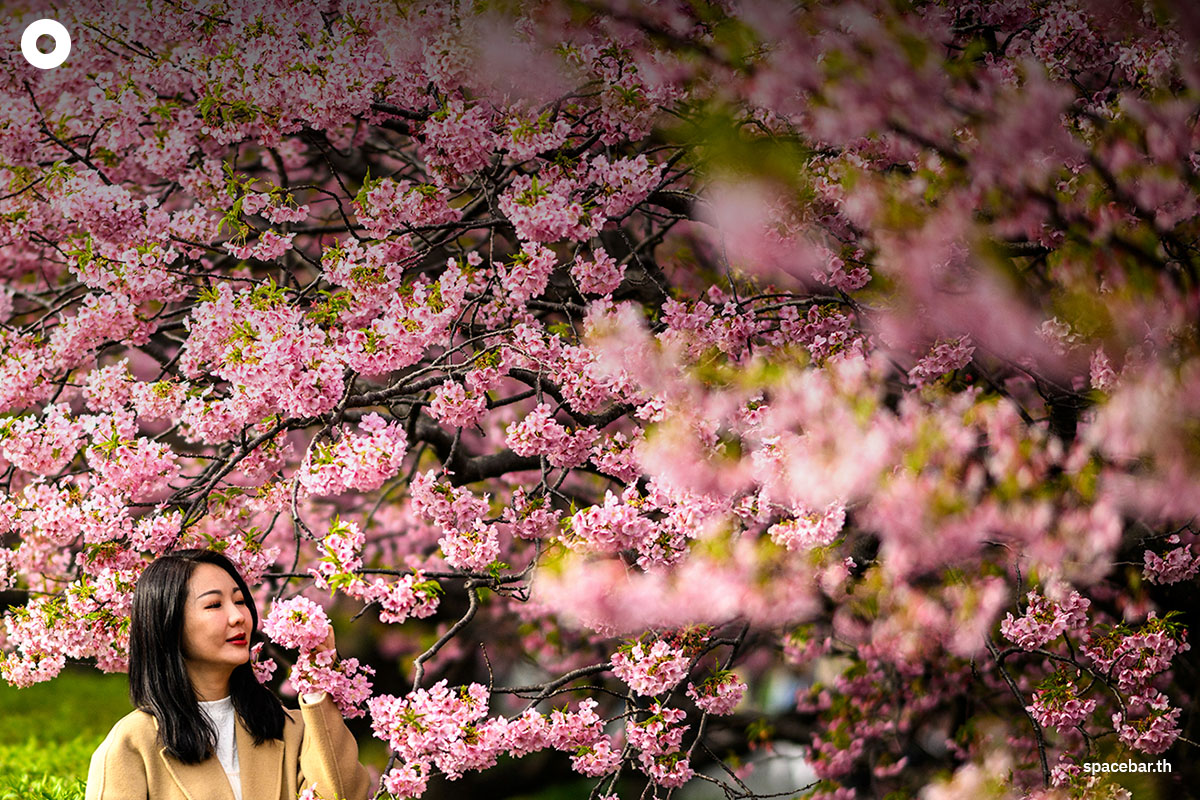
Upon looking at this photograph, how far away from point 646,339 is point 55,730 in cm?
599

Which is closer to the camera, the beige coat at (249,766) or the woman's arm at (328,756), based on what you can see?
the beige coat at (249,766)

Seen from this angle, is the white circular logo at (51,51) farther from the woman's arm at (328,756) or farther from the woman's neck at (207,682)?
the woman's arm at (328,756)

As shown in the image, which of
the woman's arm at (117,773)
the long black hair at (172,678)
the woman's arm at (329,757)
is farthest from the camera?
the woman's arm at (329,757)

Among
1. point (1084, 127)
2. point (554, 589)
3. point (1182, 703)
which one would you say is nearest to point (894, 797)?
point (1182, 703)

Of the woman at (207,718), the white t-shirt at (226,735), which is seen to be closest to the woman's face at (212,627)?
the woman at (207,718)

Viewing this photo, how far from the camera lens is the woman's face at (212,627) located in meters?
2.86

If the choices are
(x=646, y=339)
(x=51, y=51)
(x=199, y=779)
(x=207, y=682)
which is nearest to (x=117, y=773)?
(x=199, y=779)

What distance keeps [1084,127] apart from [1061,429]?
1.19m

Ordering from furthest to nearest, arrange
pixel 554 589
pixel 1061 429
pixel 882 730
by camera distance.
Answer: pixel 882 730 → pixel 1061 429 → pixel 554 589

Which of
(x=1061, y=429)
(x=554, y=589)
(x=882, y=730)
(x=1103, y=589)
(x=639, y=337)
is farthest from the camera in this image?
(x=882, y=730)

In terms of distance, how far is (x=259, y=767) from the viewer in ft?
9.37

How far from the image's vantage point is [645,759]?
3.38 metres

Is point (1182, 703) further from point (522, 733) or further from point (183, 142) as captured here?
point (183, 142)

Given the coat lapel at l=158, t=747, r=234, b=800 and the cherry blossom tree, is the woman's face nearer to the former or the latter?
the cherry blossom tree
